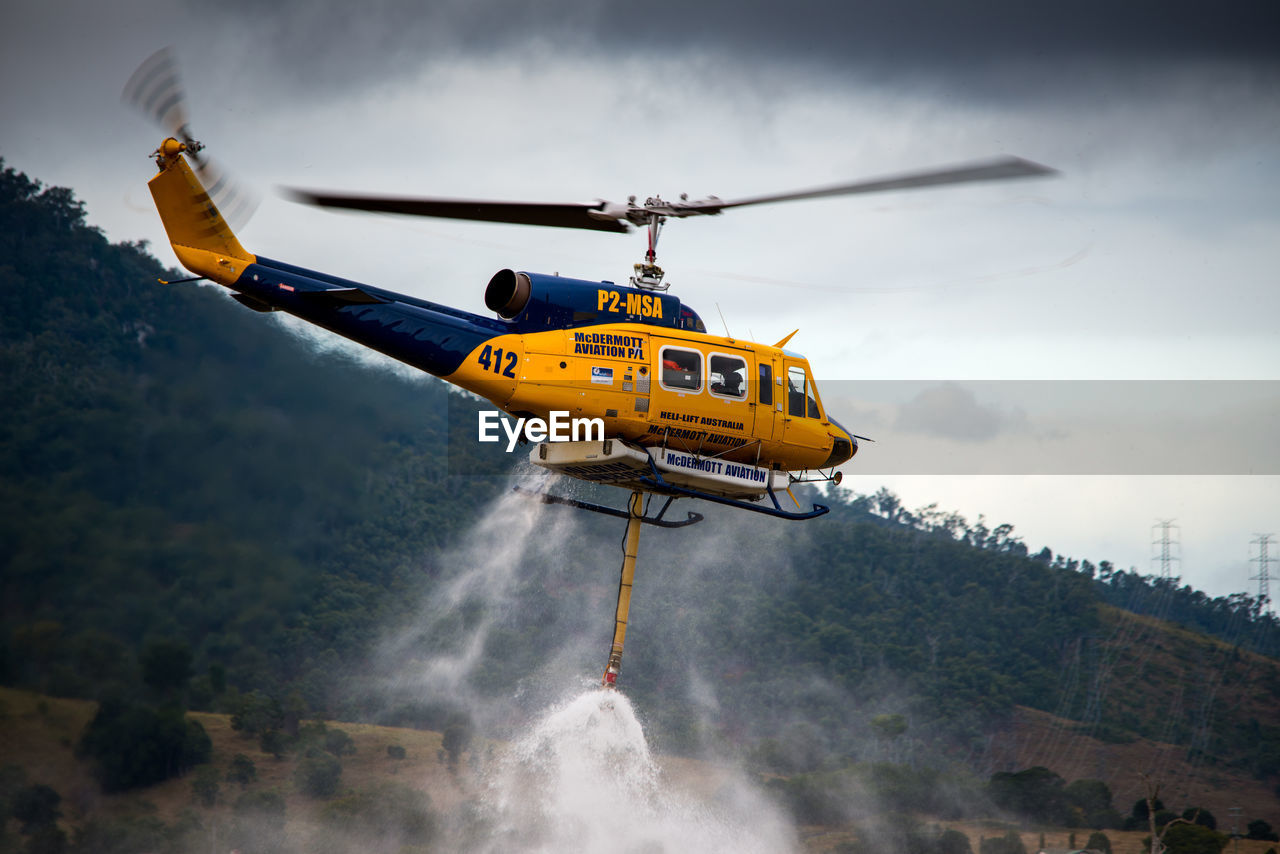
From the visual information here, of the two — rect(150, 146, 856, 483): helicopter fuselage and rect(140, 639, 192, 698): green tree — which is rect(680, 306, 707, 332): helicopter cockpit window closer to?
rect(150, 146, 856, 483): helicopter fuselage

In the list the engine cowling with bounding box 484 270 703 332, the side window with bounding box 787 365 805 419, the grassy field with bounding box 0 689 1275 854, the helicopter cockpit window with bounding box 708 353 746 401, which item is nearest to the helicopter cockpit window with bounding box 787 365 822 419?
the side window with bounding box 787 365 805 419

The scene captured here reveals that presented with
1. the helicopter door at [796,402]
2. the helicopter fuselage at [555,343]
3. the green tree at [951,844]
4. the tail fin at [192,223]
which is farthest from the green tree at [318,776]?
the tail fin at [192,223]

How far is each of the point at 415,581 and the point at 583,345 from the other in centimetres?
3439

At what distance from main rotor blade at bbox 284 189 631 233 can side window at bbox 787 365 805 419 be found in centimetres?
299

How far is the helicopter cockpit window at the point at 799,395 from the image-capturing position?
17.2m

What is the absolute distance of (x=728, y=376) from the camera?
16.5 meters

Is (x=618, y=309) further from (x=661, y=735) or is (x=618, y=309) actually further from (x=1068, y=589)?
(x=1068, y=589)

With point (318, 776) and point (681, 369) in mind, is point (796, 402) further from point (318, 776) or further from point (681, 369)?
point (318, 776)

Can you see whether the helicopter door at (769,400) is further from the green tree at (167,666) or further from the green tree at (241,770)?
the green tree at (241,770)

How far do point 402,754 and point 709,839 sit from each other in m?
11.1

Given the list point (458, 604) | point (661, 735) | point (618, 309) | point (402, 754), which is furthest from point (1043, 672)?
point (618, 309)

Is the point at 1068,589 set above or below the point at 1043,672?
above

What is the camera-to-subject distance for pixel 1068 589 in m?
72.8

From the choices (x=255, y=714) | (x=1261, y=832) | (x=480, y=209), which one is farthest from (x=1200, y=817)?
(x=480, y=209)
